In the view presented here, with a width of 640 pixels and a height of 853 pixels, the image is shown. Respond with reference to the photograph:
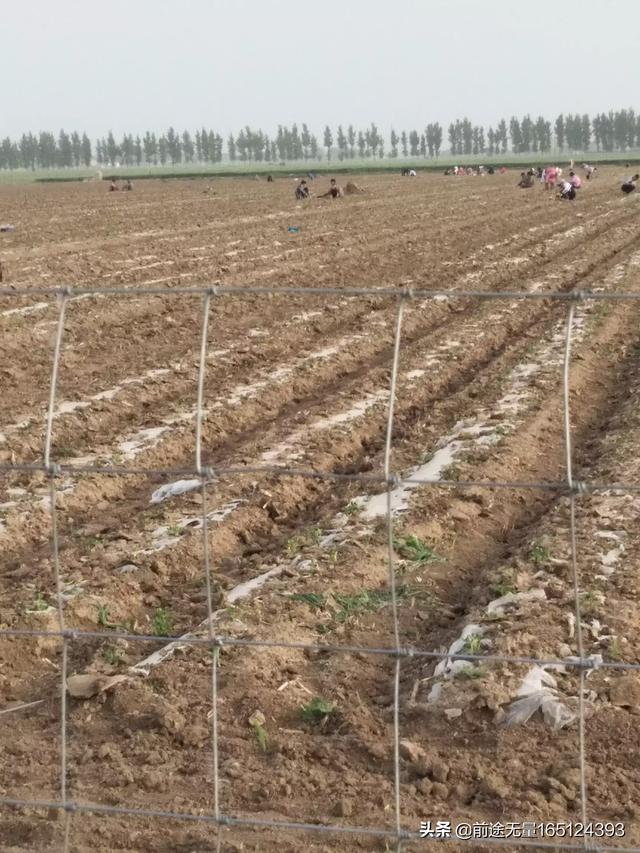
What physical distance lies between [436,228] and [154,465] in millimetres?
18453

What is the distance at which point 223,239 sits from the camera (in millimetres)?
22484

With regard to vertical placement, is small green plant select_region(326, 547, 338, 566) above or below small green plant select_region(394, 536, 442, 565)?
above

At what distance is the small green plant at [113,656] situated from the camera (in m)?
4.60

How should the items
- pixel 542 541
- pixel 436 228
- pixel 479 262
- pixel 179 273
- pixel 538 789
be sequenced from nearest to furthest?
pixel 538 789, pixel 542 541, pixel 179 273, pixel 479 262, pixel 436 228

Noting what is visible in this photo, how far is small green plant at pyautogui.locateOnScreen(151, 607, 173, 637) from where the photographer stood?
491 cm

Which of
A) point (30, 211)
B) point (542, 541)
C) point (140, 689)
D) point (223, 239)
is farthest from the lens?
point (30, 211)

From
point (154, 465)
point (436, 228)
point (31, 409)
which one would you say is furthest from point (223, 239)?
point (154, 465)

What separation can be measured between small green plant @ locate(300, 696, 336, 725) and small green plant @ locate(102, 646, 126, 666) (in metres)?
0.91

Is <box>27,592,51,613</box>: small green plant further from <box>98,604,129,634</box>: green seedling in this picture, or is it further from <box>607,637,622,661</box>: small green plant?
<box>607,637,622,661</box>: small green plant

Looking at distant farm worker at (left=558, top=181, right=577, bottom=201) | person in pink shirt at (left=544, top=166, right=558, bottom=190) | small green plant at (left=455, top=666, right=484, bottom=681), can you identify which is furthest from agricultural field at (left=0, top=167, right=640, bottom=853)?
person in pink shirt at (left=544, top=166, right=558, bottom=190)

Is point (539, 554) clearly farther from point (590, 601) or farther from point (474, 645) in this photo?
point (474, 645)

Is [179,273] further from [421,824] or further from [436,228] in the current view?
[421,824]

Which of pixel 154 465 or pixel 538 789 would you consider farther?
pixel 154 465

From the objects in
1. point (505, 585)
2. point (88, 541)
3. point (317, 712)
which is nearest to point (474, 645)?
point (505, 585)
